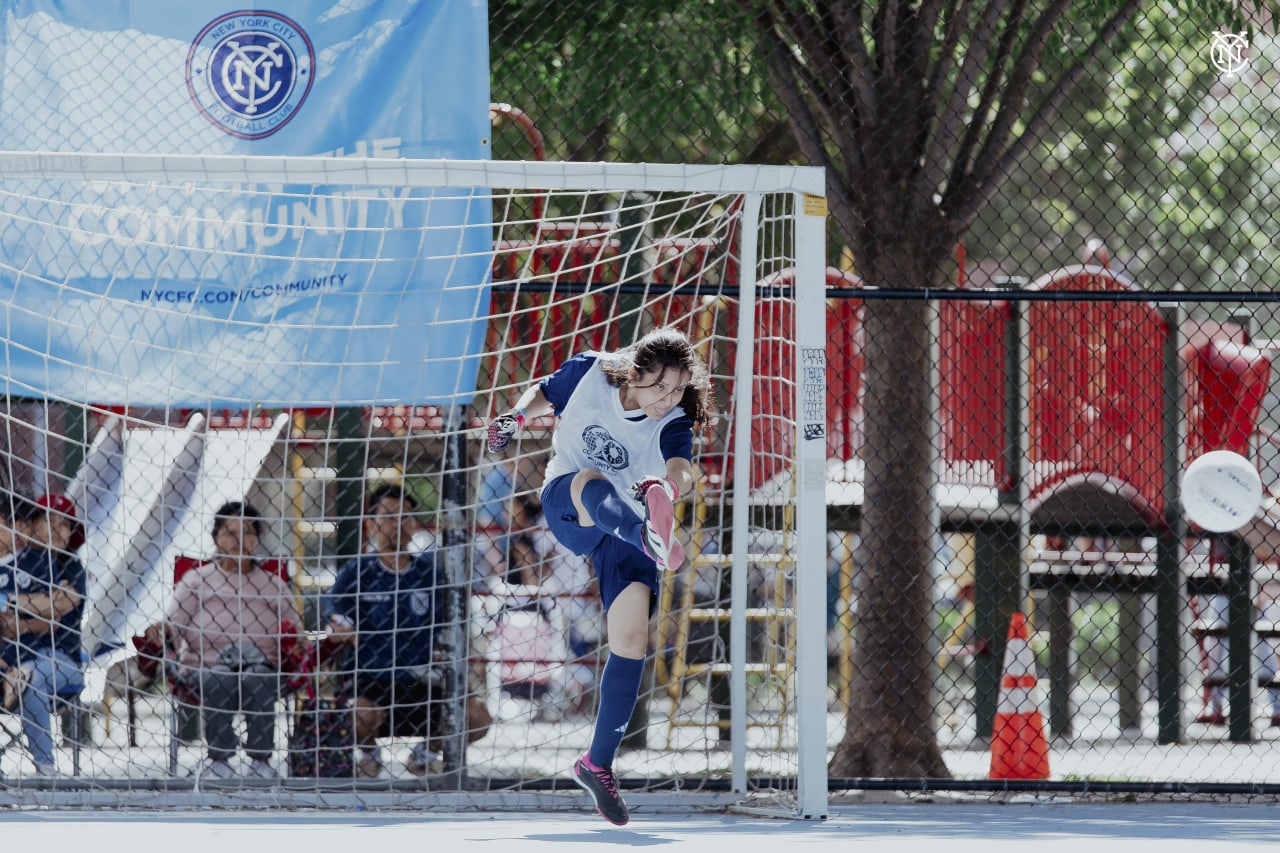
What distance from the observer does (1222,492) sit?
6.53 metres

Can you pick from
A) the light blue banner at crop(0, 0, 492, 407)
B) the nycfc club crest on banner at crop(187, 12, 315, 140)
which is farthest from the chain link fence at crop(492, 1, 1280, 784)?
the nycfc club crest on banner at crop(187, 12, 315, 140)

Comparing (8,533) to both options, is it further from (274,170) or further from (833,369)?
(833,369)

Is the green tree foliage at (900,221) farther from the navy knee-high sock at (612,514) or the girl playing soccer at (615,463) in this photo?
the navy knee-high sock at (612,514)

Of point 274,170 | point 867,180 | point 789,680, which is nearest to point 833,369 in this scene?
point 867,180

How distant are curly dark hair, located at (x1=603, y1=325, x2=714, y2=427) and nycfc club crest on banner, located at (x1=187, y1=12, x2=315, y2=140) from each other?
2.04 meters

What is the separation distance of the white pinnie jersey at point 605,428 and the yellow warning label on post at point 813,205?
92 cm

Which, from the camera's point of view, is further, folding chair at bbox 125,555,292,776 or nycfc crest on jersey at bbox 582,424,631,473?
folding chair at bbox 125,555,292,776

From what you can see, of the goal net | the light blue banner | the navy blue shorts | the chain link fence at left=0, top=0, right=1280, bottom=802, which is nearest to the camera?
the navy blue shorts

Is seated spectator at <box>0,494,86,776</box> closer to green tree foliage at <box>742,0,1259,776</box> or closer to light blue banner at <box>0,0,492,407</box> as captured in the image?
light blue banner at <box>0,0,492,407</box>

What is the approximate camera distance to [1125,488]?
8484mm

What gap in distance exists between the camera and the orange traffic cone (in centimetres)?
680

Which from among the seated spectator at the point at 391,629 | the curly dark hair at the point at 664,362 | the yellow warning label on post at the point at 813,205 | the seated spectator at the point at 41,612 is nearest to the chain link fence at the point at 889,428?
the seated spectator at the point at 391,629

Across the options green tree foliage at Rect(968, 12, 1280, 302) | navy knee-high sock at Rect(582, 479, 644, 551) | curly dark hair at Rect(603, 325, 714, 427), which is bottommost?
navy knee-high sock at Rect(582, 479, 644, 551)

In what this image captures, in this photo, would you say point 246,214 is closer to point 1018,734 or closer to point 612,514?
point 612,514
